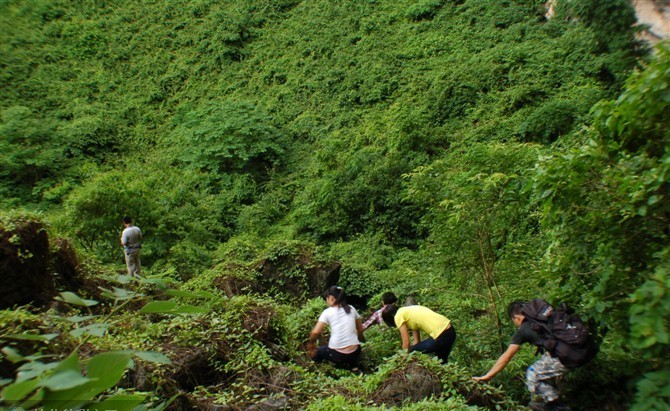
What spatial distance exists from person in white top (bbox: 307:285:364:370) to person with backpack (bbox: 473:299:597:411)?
58.1 inches

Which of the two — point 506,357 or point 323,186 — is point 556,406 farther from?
point 323,186

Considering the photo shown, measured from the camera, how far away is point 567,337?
3635 millimetres

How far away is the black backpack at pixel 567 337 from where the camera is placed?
3609 millimetres

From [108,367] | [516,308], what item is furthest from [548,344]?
[108,367]

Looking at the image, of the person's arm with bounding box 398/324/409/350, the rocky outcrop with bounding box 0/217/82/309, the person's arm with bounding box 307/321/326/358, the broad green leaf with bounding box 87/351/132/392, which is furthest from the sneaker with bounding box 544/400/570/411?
the rocky outcrop with bounding box 0/217/82/309

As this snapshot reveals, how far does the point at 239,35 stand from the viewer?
21.3 meters

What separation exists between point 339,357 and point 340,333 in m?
→ 0.28

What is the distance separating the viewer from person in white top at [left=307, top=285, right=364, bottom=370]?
531cm

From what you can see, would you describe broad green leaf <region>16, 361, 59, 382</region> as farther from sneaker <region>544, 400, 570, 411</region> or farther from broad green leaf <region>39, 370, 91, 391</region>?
sneaker <region>544, 400, 570, 411</region>

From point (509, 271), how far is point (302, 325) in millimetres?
2796

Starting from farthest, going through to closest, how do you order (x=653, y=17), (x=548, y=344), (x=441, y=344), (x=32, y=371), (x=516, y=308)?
(x=653, y=17) < (x=441, y=344) < (x=516, y=308) < (x=548, y=344) < (x=32, y=371)

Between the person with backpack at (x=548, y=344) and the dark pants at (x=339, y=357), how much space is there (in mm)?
1486

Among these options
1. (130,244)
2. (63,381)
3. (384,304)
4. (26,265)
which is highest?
(130,244)

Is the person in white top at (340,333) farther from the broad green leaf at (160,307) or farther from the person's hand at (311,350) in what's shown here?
the broad green leaf at (160,307)
